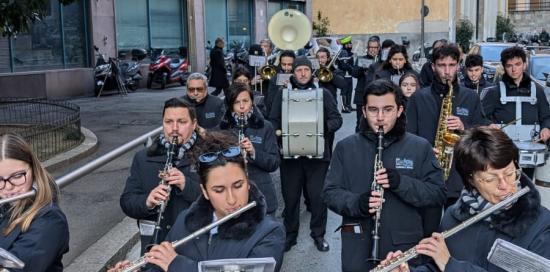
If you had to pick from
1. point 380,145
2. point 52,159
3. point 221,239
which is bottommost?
point 52,159

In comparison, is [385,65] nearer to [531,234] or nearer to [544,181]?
[544,181]

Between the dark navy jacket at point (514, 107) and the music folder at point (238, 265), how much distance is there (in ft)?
14.7

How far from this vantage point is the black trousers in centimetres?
629

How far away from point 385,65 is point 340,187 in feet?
15.6

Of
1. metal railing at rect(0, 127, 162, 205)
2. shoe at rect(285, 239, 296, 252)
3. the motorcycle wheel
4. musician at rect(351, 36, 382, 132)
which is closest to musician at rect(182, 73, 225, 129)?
metal railing at rect(0, 127, 162, 205)

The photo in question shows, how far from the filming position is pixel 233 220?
2.81m

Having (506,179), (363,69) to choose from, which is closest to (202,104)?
(506,179)

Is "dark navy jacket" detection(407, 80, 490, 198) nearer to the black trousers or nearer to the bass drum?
the bass drum

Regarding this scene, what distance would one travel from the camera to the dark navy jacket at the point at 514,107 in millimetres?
6184

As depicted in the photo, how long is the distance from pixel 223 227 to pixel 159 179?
1.47 meters

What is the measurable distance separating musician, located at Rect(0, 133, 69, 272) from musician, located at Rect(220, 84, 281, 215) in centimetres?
201

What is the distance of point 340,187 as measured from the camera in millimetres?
3873

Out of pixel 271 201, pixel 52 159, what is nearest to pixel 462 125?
pixel 271 201

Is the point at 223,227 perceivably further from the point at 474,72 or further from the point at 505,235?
the point at 474,72
